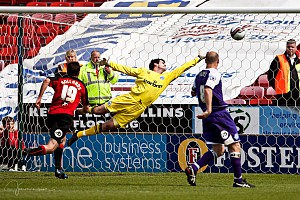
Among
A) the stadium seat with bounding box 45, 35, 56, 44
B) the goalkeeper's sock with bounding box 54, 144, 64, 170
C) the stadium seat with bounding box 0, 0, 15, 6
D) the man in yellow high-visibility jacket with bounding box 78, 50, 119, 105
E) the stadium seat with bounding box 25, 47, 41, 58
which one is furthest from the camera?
the stadium seat with bounding box 0, 0, 15, 6

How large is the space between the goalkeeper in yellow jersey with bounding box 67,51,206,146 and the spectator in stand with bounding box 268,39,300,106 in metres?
1.65

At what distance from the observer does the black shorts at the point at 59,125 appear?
10.9 meters

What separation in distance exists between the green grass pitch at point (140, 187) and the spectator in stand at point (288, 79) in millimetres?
1095

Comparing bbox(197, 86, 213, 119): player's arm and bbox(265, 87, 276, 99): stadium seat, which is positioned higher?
bbox(265, 87, 276, 99): stadium seat

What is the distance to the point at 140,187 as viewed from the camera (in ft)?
30.2

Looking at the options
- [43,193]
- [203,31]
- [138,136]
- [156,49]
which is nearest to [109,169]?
[138,136]

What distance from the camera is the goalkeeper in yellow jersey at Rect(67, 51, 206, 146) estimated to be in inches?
455

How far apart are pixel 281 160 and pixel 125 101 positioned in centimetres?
239

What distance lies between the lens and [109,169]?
12492 mm

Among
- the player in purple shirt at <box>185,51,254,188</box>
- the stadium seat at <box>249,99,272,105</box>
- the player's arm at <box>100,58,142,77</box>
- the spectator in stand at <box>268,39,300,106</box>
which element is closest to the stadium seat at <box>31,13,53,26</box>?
the player's arm at <box>100,58,142,77</box>

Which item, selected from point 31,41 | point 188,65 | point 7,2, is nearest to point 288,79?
point 188,65

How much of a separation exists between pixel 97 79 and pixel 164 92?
3.87 ft

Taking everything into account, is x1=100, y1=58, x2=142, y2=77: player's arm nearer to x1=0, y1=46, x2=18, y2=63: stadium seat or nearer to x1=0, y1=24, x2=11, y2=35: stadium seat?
x1=0, y1=46, x2=18, y2=63: stadium seat

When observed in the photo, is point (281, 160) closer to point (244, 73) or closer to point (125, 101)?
point (244, 73)
